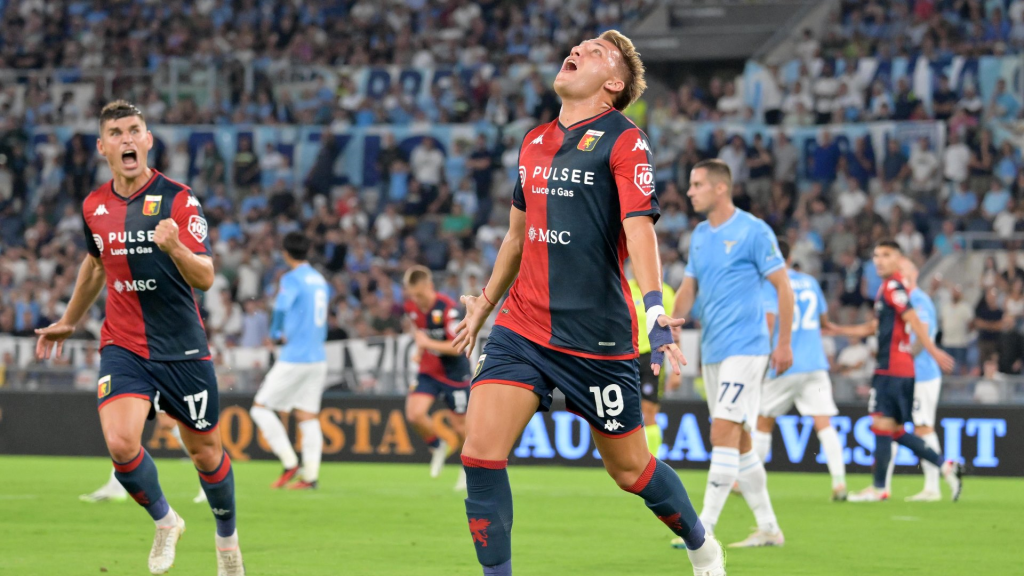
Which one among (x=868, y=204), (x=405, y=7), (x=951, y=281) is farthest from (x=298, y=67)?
(x=951, y=281)

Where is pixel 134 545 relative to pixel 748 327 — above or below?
below

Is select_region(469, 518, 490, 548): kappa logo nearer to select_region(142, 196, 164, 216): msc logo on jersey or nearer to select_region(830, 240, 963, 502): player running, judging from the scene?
select_region(142, 196, 164, 216): msc logo on jersey

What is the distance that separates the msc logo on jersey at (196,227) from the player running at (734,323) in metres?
3.22

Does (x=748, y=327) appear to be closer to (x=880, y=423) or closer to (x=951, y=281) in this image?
(x=880, y=423)

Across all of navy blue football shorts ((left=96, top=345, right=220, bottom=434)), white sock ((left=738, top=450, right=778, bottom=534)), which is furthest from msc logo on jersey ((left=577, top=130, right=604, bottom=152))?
white sock ((left=738, top=450, right=778, bottom=534))

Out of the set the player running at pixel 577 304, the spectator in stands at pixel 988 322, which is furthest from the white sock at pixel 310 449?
the spectator in stands at pixel 988 322

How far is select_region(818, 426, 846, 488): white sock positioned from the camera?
13312 millimetres

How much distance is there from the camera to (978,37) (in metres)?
24.8

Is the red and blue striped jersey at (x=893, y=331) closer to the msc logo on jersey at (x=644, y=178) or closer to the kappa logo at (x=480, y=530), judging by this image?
the msc logo on jersey at (x=644, y=178)

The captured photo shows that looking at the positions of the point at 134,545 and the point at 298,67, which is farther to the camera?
the point at 298,67

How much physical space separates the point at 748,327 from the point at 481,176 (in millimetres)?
16409

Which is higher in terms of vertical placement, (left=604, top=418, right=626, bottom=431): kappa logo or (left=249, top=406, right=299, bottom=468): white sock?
(left=604, top=418, right=626, bottom=431): kappa logo

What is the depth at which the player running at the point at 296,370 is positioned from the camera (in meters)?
14.2

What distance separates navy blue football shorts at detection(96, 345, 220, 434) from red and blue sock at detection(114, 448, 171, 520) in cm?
31
